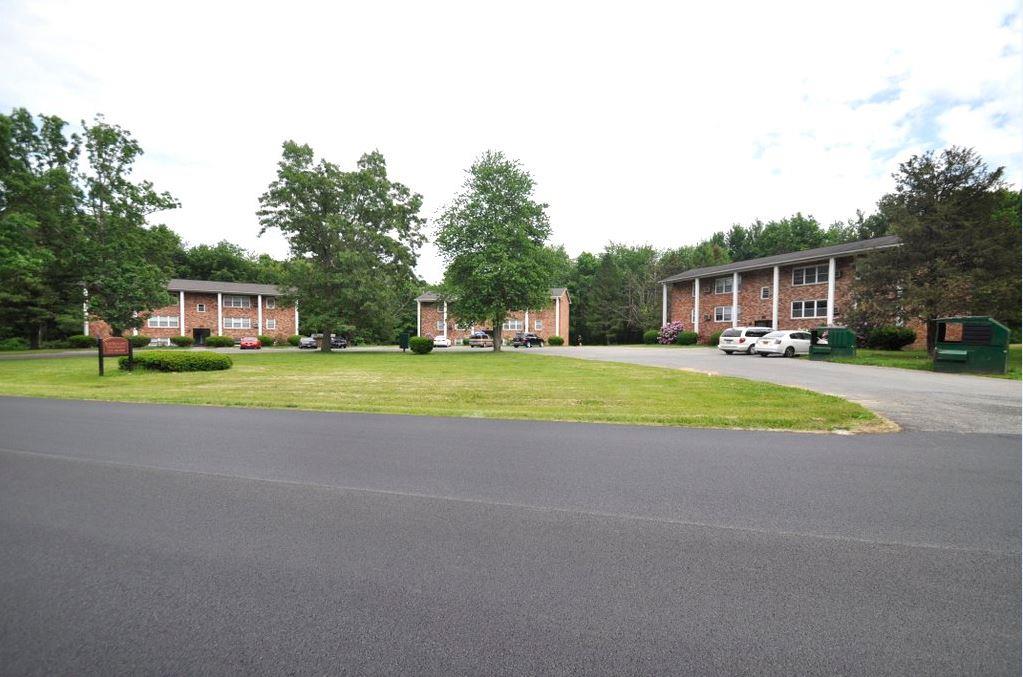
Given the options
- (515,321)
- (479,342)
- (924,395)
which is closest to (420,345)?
(479,342)

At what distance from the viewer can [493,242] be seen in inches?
1403

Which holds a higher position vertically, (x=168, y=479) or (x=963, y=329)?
(x=963, y=329)

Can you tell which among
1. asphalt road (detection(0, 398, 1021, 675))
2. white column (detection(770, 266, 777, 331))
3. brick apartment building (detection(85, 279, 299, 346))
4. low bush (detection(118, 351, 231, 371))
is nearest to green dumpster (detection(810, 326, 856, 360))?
white column (detection(770, 266, 777, 331))

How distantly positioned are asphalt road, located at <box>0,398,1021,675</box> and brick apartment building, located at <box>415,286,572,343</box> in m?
60.1

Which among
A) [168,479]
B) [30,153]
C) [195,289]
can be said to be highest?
[30,153]

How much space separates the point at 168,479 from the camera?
5355 mm

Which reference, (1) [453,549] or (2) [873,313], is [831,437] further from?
(2) [873,313]

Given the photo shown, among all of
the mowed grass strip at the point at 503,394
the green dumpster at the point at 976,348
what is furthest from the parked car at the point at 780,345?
the mowed grass strip at the point at 503,394

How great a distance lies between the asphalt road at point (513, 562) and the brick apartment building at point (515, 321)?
2366 inches

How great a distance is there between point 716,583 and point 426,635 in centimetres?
169

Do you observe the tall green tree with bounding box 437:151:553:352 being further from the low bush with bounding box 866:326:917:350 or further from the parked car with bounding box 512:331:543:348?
the low bush with bounding box 866:326:917:350

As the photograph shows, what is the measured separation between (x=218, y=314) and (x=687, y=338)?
176 ft

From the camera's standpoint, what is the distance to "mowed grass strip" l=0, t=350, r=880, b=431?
9.20 m

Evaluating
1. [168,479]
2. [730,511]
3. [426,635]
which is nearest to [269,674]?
[426,635]
